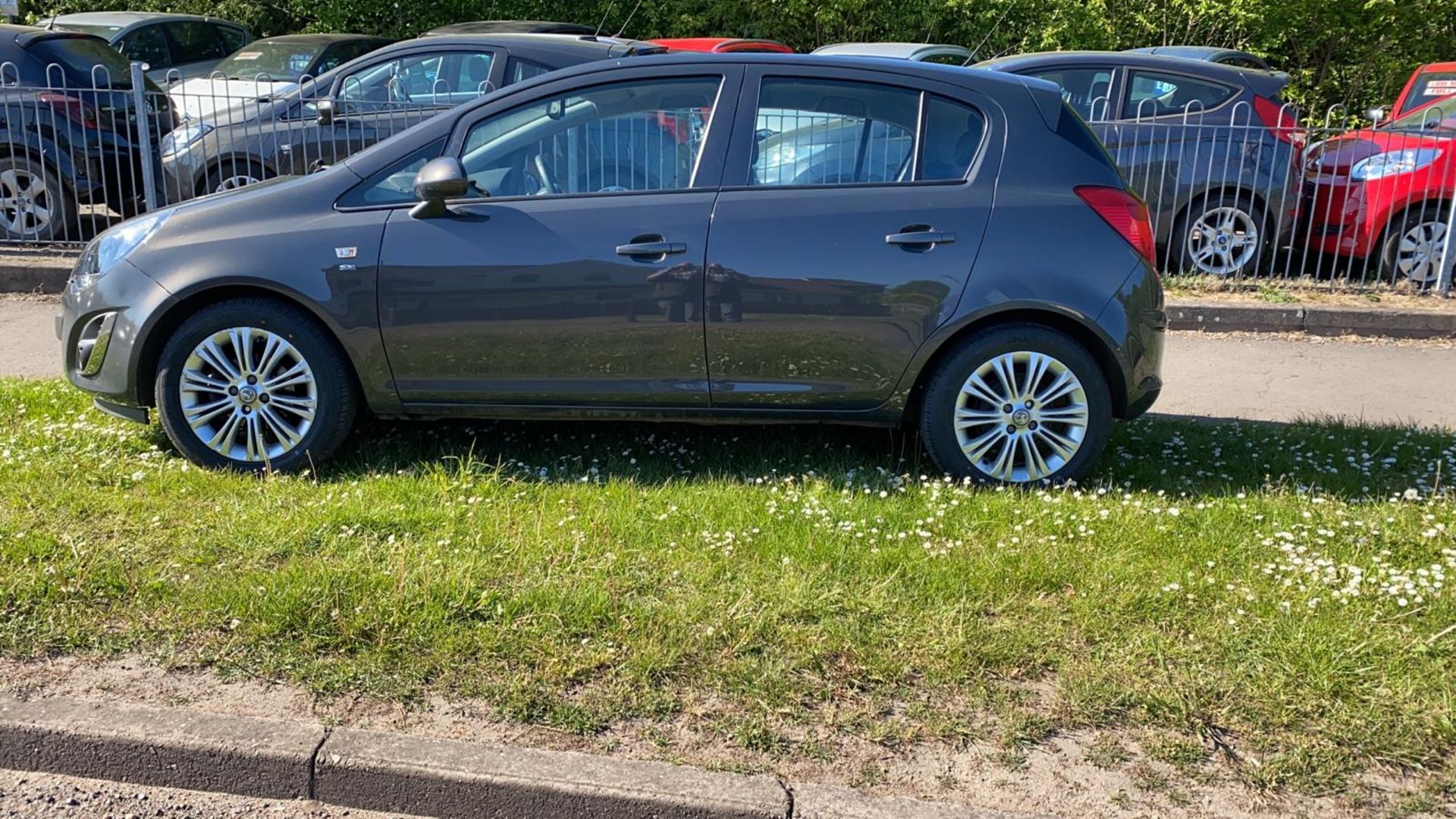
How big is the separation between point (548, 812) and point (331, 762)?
57 centimetres

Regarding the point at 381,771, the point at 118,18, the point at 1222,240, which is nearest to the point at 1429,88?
the point at 1222,240

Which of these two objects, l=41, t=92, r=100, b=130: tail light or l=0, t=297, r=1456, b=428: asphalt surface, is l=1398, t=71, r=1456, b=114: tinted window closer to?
l=0, t=297, r=1456, b=428: asphalt surface

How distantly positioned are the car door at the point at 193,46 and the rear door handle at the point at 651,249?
1273 cm

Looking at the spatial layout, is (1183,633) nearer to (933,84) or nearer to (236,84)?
(933,84)

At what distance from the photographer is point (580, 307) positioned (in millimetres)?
4902

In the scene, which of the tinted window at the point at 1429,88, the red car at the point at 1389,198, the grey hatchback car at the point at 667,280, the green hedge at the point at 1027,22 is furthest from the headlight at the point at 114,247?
the green hedge at the point at 1027,22

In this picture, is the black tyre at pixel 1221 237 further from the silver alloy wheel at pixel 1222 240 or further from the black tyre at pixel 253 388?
the black tyre at pixel 253 388

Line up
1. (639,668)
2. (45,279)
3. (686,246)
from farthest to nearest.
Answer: (45,279) < (686,246) < (639,668)

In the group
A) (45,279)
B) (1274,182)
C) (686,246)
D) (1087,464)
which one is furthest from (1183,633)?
(45,279)

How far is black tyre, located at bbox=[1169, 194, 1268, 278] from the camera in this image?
31.4 feet

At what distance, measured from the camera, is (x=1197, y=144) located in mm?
9312

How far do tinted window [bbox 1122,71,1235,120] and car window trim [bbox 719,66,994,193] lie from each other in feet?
18.4

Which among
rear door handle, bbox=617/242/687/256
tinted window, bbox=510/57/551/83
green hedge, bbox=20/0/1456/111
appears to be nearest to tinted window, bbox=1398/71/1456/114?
green hedge, bbox=20/0/1456/111

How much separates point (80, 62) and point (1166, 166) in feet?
29.0
